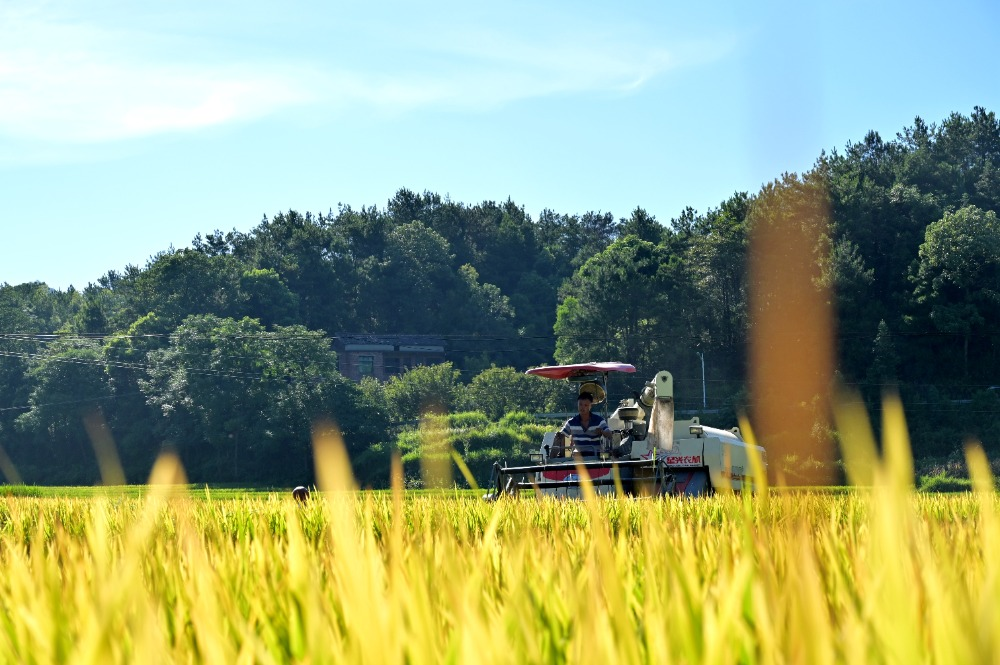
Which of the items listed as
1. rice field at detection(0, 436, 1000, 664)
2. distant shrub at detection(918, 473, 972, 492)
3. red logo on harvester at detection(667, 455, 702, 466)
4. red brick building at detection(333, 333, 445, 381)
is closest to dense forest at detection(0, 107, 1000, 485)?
red brick building at detection(333, 333, 445, 381)

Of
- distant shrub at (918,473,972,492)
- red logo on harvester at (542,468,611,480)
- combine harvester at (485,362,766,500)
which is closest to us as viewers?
red logo on harvester at (542,468,611,480)

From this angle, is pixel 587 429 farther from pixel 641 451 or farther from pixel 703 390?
pixel 703 390

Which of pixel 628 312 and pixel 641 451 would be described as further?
pixel 628 312

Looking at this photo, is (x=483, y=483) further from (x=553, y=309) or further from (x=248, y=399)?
(x=553, y=309)

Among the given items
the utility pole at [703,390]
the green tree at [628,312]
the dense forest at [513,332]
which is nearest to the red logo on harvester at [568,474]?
the dense forest at [513,332]

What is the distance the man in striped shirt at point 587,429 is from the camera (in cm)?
1662

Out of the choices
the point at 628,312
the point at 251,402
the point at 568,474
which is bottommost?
the point at 568,474

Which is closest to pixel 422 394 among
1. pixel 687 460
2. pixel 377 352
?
pixel 377 352

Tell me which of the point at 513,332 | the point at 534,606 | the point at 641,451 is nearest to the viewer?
the point at 534,606

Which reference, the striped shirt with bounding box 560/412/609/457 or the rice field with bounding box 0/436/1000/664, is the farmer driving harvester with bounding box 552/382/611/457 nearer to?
the striped shirt with bounding box 560/412/609/457

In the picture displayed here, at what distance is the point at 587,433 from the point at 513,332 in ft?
323

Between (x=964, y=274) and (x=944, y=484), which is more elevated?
(x=964, y=274)

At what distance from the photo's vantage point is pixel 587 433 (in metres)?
16.9

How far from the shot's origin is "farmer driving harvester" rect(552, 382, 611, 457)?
16666 mm
